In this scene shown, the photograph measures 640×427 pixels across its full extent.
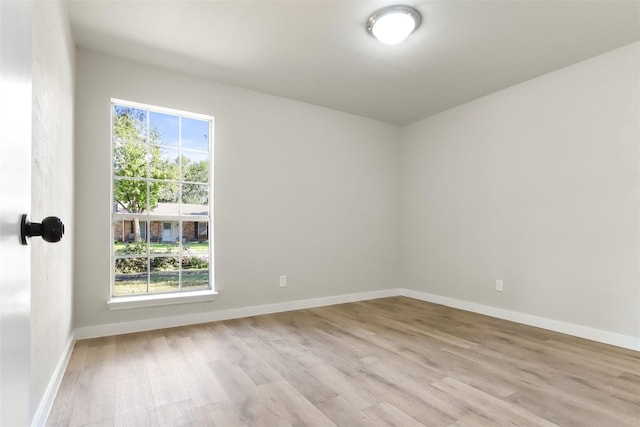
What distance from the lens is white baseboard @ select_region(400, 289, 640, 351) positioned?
300 centimetres

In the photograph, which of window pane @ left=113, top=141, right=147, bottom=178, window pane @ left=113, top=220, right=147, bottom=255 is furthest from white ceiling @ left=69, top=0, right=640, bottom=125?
window pane @ left=113, top=220, right=147, bottom=255

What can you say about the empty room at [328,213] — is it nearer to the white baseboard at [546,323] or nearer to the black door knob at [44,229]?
the white baseboard at [546,323]

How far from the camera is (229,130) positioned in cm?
388

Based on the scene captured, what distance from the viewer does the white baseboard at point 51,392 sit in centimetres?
169

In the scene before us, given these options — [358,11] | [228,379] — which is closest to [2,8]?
[228,379]

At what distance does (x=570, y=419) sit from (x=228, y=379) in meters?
2.04

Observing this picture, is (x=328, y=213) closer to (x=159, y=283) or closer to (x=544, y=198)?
(x=159, y=283)

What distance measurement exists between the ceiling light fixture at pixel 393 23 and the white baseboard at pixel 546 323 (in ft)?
10.3

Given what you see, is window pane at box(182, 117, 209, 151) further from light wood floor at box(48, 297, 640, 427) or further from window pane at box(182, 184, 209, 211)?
light wood floor at box(48, 297, 640, 427)

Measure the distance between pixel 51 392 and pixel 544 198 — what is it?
4445mm

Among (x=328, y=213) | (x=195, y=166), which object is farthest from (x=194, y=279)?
(x=328, y=213)

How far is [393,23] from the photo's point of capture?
2.64 metres

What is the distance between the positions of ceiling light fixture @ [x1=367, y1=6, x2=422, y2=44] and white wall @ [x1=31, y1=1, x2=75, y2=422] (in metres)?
2.15

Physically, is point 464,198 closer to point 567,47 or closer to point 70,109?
point 567,47
